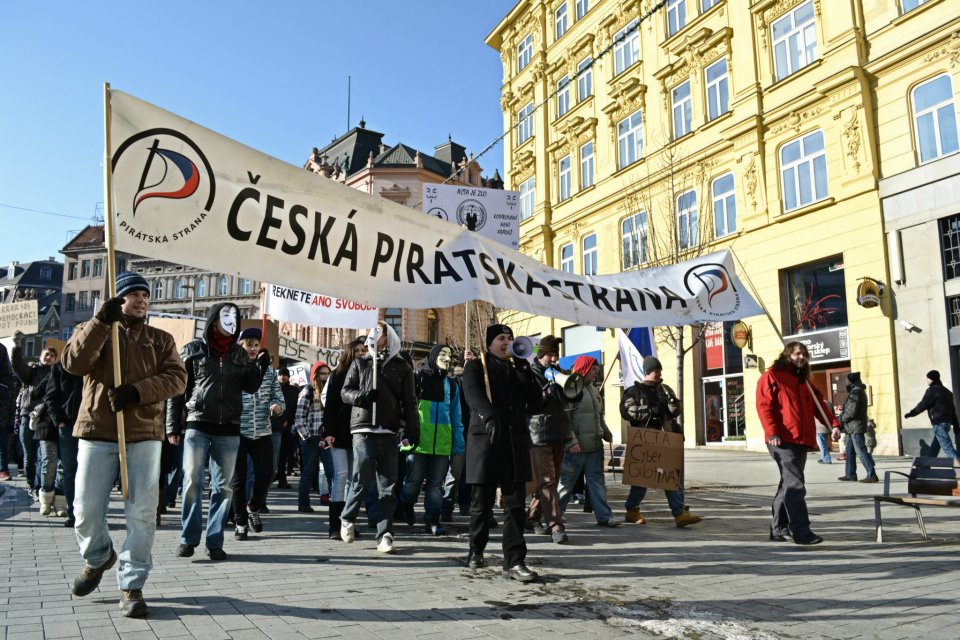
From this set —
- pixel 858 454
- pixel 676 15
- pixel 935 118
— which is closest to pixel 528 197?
pixel 676 15

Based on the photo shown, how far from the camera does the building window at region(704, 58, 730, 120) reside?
22.9m

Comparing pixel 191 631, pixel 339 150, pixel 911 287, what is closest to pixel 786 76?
pixel 911 287

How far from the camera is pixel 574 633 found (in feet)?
13.1

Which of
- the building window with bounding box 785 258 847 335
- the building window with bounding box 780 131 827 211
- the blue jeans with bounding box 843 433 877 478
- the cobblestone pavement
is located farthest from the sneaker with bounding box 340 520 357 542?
the building window with bounding box 780 131 827 211

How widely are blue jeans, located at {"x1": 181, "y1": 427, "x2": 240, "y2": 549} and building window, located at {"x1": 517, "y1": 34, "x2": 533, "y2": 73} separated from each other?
3191 cm

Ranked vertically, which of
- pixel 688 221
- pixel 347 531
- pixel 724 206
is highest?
pixel 724 206

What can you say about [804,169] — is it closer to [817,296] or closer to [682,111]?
[817,296]

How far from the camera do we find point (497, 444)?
18.5 ft

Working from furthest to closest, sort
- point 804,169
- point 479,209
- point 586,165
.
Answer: point 586,165
point 804,169
point 479,209

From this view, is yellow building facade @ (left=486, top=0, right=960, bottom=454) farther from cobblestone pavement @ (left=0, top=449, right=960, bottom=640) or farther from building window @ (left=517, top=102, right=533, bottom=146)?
cobblestone pavement @ (left=0, top=449, right=960, bottom=640)

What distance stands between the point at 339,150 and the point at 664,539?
215ft

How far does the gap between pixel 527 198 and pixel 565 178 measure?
10.2 feet

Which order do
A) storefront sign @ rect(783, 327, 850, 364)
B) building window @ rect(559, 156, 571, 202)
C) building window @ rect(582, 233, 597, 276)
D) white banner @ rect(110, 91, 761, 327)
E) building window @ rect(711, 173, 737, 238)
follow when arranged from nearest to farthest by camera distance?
white banner @ rect(110, 91, 761, 327) → storefront sign @ rect(783, 327, 850, 364) → building window @ rect(711, 173, 737, 238) → building window @ rect(582, 233, 597, 276) → building window @ rect(559, 156, 571, 202)

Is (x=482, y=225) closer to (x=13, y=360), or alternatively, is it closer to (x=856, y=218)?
(x=13, y=360)
